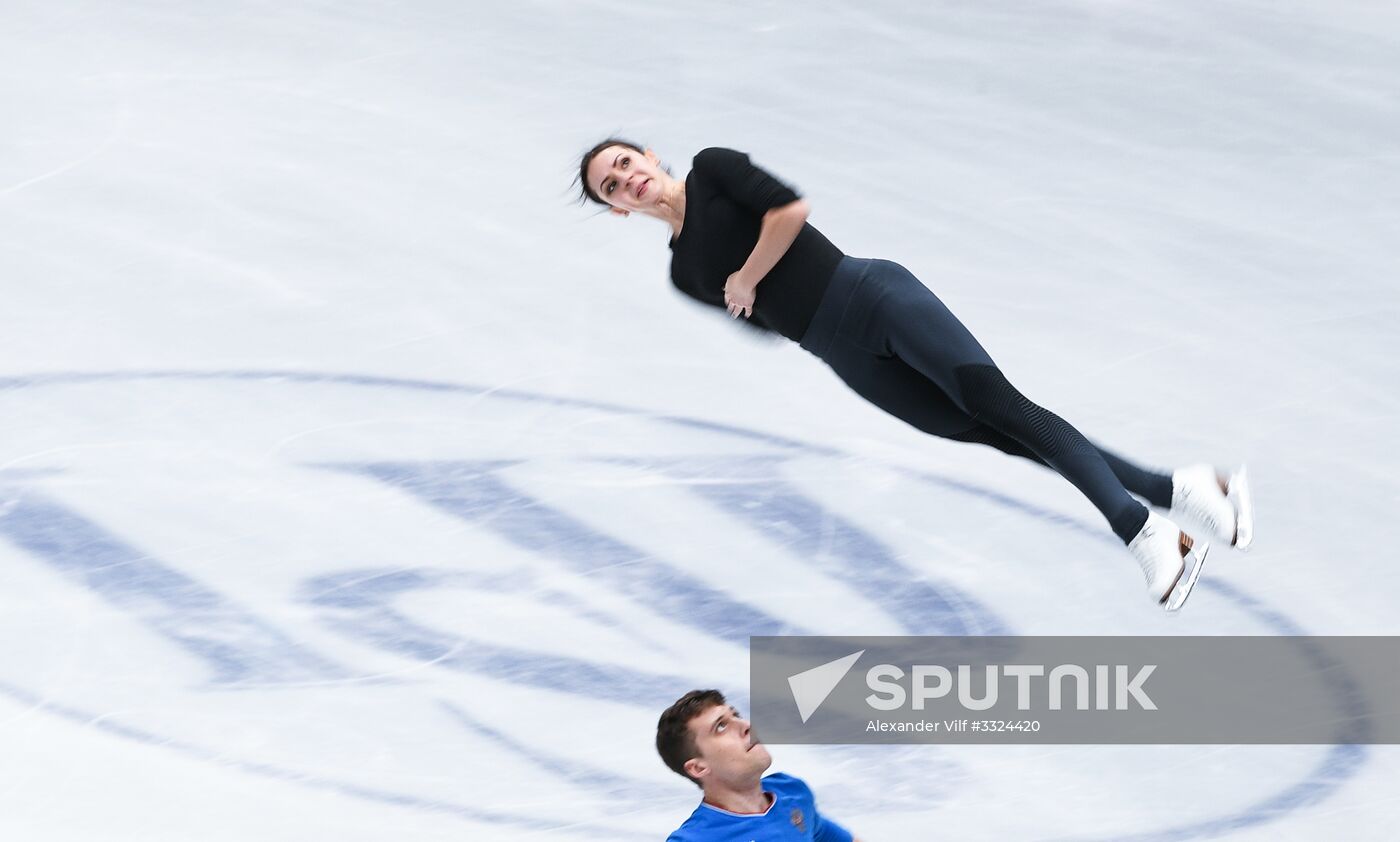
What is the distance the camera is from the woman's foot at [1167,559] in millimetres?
3494

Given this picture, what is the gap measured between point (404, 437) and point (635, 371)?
0.81 m

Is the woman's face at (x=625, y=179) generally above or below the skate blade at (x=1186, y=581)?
above

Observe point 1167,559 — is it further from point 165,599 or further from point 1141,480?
point 165,599

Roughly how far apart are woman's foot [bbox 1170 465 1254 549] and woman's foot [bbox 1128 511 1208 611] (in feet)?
0.48

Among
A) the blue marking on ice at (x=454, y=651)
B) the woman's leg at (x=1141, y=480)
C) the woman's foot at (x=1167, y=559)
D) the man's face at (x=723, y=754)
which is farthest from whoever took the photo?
the blue marking on ice at (x=454, y=651)

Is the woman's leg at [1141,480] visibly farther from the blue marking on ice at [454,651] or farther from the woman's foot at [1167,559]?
the blue marking on ice at [454,651]

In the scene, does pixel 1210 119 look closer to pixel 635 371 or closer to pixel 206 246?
pixel 635 371

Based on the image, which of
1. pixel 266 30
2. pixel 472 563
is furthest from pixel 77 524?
pixel 266 30

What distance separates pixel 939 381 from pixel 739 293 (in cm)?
44

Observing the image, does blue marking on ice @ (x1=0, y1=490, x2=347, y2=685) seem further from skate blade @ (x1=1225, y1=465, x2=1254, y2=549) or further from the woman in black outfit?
skate blade @ (x1=1225, y1=465, x2=1254, y2=549)

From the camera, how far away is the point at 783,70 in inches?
307

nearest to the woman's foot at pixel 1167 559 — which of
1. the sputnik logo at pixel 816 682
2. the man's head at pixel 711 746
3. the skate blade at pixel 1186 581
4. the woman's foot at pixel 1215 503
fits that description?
the skate blade at pixel 1186 581

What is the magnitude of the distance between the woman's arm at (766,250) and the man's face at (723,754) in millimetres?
843

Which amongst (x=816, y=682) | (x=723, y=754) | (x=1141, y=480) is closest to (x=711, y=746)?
(x=723, y=754)
